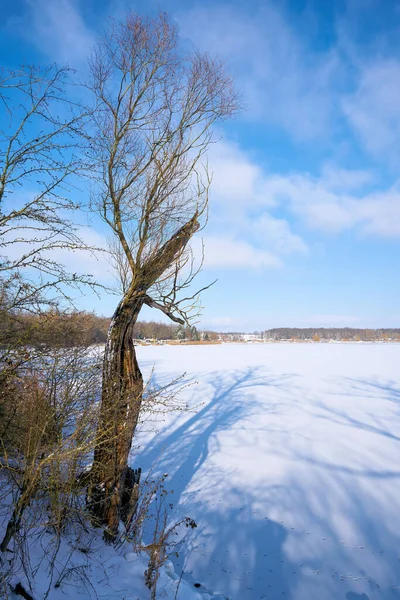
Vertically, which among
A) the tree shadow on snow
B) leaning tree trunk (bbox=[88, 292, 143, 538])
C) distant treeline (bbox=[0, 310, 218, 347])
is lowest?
the tree shadow on snow

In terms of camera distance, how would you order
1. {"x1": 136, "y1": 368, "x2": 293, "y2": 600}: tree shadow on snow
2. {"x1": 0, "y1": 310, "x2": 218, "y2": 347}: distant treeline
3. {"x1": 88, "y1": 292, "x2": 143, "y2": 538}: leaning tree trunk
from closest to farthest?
{"x1": 0, "y1": 310, "x2": 218, "y2": 347}: distant treeline < {"x1": 88, "y1": 292, "x2": 143, "y2": 538}: leaning tree trunk < {"x1": 136, "y1": 368, "x2": 293, "y2": 600}: tree shadow on snow

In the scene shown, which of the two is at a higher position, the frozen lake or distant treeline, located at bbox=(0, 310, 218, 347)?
distant treeline, located at bbox=(0, 310, 218, 347)

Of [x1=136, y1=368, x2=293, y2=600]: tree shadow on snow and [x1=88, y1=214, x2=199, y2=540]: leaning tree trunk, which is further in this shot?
[x1=136, y1=368, x2=293, y2=600]: tree shadow on snow

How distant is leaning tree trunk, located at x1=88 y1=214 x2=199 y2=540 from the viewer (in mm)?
4613

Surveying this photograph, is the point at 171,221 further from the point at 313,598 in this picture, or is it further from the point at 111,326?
the point at 313,598

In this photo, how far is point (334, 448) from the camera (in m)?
9.72

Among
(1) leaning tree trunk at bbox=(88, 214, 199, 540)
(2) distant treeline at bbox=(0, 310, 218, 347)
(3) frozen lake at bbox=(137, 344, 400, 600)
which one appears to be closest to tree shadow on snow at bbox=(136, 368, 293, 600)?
(3) frozen lake at bbox=(137, 344, 400, 600)

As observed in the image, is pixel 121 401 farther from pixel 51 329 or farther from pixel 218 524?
pixel 218 524

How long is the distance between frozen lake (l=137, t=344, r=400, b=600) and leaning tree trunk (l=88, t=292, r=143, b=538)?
1523 mm

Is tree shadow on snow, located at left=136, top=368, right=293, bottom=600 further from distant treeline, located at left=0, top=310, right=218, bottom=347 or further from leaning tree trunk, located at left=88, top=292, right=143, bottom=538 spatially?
distant treeline, located at left=0, top=310, right=218, bottom=347

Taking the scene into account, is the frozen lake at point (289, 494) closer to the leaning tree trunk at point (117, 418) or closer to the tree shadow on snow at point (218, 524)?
the tree shadow on snow at point (218, 524)

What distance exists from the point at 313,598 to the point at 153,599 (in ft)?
7.45

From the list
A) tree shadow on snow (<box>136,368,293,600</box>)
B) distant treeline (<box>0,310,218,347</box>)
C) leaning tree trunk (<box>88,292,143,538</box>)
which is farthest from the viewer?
tree shadow on snow (<box>136,368,293,600</box>)

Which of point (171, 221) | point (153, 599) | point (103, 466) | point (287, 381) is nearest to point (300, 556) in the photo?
point (153, 599)
